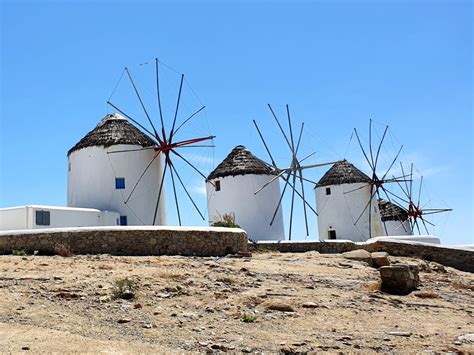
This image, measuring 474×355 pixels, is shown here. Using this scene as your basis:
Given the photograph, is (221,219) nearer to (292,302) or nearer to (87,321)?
(292,302)

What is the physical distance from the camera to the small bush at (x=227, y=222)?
23406 millimetres

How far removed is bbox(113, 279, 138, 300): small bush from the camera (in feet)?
31.3

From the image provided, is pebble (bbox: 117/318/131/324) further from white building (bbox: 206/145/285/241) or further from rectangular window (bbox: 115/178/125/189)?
white building (bbox: 206/145/285/241)

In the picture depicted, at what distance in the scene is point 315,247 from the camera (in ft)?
70.3

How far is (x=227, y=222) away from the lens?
942 inches

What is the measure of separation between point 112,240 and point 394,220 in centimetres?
2543

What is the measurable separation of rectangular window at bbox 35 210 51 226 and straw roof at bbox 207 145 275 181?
1065 centimetres

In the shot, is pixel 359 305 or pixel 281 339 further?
pixel 359 305

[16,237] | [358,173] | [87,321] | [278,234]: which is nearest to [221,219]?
[278,234]

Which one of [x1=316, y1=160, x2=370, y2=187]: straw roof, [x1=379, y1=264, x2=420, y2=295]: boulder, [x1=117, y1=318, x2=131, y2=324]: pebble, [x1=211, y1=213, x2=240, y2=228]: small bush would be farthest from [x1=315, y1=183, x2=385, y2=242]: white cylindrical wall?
[x1=117, y1=318, x2=131, y2=324]: pebble

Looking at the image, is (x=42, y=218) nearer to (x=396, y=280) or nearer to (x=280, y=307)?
(x=280, y=307)

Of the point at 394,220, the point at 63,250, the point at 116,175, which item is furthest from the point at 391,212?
the point at 63,250

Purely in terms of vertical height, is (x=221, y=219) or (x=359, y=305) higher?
(x=221, y=219)

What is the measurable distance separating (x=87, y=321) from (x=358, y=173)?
25.6 metres
